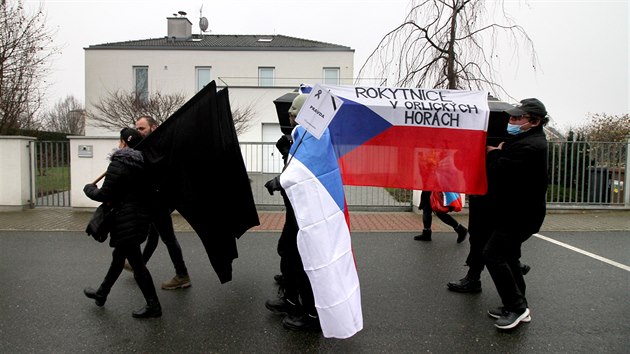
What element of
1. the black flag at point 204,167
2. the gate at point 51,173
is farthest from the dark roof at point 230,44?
the black flag at point 204,167

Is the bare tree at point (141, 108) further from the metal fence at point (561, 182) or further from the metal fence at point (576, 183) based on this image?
the metal fence at point (576, 183)

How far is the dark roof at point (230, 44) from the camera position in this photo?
26812 millimetres

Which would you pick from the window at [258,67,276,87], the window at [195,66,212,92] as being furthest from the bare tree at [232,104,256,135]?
the window at [195,66,212,92]

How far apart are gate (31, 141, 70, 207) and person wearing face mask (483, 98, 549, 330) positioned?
31.7ft

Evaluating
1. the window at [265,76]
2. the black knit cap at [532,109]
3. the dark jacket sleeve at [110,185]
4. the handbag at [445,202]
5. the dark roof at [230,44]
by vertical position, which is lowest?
the handbag at [445,202]

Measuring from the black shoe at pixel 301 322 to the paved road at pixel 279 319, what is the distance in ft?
0.29

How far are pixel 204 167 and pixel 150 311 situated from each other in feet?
4.57

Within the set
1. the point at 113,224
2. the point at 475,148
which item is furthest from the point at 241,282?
the point at 475,148

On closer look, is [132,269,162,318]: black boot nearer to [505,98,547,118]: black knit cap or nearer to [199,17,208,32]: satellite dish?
[505,98,547,118]: black knit cap

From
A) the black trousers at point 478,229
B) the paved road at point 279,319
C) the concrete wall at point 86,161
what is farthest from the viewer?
the concrete wall at point 86,161

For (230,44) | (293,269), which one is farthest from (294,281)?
(230,44)

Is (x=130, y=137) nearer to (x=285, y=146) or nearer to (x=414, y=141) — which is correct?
(x=285, y=146)

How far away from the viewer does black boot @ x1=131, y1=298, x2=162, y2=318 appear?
3.96 m

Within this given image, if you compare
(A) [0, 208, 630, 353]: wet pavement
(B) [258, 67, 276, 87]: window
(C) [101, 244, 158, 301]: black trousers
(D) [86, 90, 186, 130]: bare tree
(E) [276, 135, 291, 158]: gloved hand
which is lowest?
(A) [0, 208, 630, 353]: wet pavement
